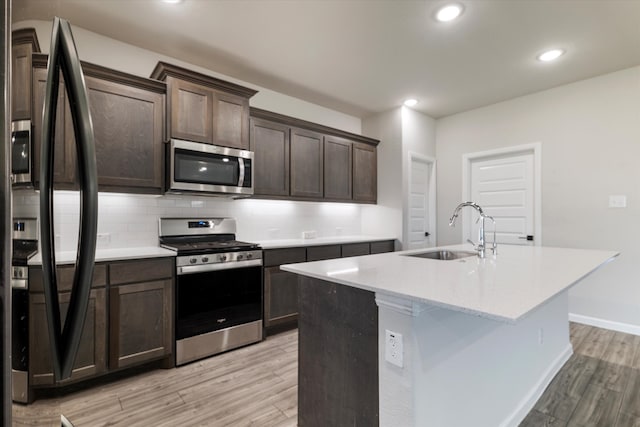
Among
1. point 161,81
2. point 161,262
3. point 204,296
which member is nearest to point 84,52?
point 161,81

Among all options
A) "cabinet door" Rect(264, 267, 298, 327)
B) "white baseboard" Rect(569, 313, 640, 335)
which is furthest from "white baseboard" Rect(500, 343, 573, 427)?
"cabinet door" Rect(264, 267, 298, 327)

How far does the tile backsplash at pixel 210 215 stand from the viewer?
2.66 m

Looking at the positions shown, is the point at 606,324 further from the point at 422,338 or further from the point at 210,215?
the point at 210,215

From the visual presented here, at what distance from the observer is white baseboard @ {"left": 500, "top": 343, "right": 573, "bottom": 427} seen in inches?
69.5

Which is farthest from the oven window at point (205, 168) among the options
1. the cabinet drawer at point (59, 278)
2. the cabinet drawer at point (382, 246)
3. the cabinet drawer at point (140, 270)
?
the cabinet drawer at point (59, 278)

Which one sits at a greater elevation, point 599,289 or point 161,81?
Result: point 161,81

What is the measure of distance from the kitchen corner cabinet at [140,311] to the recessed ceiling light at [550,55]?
3906 millimetres

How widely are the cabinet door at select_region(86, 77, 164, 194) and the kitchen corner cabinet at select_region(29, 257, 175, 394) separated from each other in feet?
2.23

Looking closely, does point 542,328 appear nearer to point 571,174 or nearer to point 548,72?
point 571,174

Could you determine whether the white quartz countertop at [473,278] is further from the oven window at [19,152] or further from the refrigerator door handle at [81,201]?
the oven window at [19,152]

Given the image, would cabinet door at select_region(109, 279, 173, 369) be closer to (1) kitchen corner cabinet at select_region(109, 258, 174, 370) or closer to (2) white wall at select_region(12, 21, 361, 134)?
(1) kitchen corner cabinet at select_region(109, 258, 174, 370)

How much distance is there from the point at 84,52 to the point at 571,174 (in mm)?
5129

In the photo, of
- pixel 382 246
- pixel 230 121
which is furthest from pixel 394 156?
pixel 230 121

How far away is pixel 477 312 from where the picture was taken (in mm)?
926
